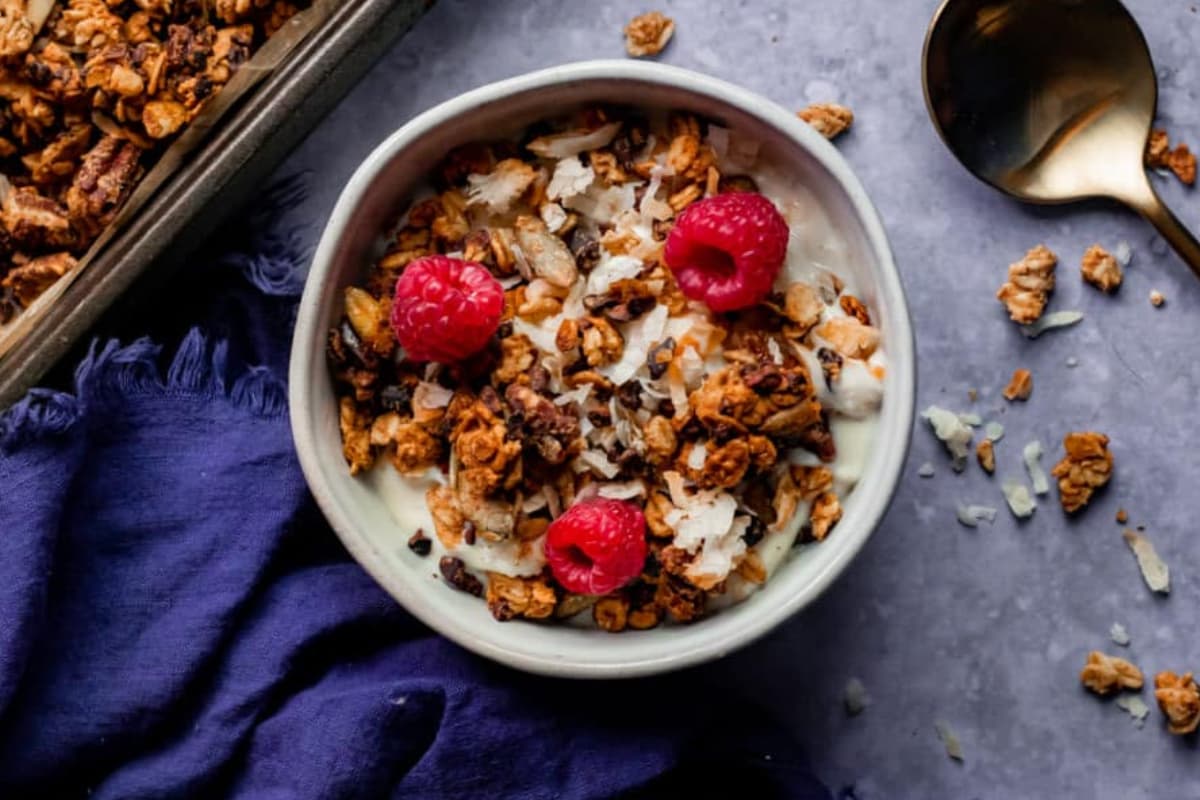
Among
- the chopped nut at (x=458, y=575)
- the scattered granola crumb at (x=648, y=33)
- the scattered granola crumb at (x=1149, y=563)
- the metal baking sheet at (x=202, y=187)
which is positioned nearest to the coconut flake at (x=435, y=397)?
the chopped nut at (x=458, y=575)

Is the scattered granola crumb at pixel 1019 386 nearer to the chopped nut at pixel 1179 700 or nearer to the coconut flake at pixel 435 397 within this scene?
the chopped nut at pixel 1179 700

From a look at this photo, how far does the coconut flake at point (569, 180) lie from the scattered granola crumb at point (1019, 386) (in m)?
0.38

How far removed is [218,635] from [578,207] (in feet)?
1.44

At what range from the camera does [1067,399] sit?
121 centimetres

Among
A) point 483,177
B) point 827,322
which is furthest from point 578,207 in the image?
point 827,322

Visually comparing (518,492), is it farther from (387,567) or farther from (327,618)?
(327,618)

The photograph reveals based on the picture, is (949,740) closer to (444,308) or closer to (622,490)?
(622,490)

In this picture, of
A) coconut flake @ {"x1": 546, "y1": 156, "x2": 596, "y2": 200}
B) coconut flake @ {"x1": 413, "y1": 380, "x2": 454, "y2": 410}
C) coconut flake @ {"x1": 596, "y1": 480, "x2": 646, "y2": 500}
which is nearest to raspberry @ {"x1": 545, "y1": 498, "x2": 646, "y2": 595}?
coconut flake @ {"x1": 596, "y1": 480, "x2": 646, "y2": 500}

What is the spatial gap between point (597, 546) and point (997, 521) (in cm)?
39

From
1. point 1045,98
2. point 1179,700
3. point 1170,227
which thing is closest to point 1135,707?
point 1179,700

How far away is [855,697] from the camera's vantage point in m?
1.22

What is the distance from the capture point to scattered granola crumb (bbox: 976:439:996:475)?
3.94ft

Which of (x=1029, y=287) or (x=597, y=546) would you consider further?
(x=1029, y=287)

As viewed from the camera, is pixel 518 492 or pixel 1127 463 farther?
pixel 1127 463
